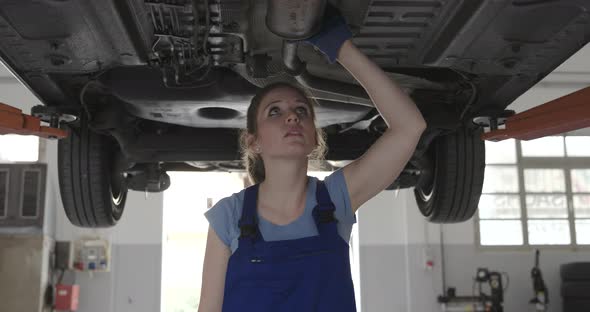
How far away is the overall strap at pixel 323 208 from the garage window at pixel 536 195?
6.72 m

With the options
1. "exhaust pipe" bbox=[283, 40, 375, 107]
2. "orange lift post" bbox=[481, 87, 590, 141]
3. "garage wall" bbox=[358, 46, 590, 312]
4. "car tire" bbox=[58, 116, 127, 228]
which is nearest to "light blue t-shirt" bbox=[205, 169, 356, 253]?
"exhaust pipe" bbox=[283, 40, 375, 107]

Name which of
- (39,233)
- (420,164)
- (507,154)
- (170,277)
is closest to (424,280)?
(507,154)

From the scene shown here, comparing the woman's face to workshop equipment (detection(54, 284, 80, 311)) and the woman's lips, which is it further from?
workshop equipment (detection(54, 284, 80, 311))

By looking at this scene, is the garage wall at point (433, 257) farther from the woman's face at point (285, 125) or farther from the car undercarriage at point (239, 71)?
the woman's face at point (285, 125)

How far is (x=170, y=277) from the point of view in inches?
307

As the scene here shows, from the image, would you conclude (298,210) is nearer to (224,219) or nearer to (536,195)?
(224,219)

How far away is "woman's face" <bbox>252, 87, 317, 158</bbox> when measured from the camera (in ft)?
4.65

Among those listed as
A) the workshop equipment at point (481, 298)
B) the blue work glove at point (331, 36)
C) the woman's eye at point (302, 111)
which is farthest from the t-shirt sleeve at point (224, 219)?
the workshop equipment at point (481, 298)

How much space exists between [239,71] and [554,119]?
0.94 metres

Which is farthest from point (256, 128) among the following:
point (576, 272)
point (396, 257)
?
point (576, 272)

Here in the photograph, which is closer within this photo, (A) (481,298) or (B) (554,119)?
(B) (554,119)

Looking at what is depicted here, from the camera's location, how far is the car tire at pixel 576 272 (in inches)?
275

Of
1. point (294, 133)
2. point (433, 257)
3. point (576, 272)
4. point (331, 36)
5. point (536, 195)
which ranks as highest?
Result: point (536, 195)

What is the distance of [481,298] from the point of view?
23.6 ft
